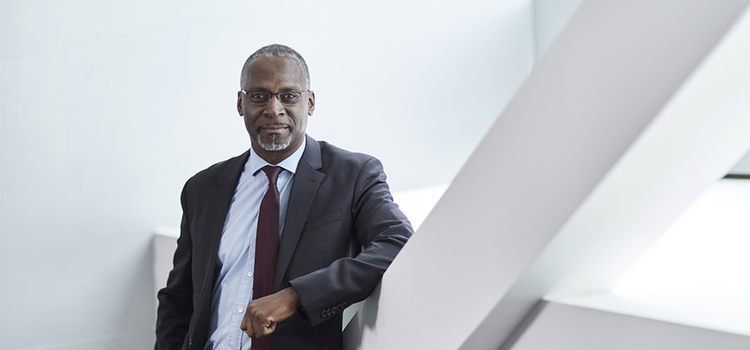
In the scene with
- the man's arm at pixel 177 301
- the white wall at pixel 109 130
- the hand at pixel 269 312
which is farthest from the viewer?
the white wall at pixel 109 130

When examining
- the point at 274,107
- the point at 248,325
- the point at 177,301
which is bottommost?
the point at 177,301

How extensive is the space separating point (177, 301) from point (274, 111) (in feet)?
2.11

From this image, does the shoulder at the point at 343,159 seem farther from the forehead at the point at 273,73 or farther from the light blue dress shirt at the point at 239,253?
the forehead at the point at 273,73

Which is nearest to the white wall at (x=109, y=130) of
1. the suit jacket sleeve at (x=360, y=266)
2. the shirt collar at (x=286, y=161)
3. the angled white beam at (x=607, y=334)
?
the shirt collar at (x=286, y=161)

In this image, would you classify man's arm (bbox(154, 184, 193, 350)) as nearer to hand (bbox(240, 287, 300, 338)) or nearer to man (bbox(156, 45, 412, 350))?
man (bbox(156, 45, 412, 350))

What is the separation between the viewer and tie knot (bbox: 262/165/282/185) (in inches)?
66.7

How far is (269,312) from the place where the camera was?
1314 millimetres

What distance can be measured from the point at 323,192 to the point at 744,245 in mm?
976

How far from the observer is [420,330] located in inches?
46.0

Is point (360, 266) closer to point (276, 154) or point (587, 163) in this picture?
point (276, 154)

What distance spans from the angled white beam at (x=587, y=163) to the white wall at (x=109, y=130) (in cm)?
188

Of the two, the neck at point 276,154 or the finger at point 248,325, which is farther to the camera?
the neck at point 276,154

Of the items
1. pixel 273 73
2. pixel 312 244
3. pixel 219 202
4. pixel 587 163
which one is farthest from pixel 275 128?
pixel 587 163

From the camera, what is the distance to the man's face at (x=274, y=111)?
5.73 feet
